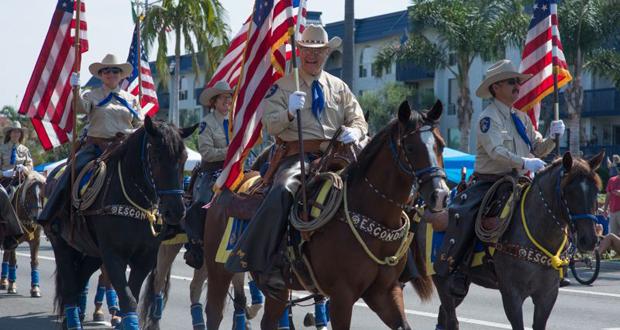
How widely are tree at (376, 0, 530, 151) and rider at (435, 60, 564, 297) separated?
28.9 metres

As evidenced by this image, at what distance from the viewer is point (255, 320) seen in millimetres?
13875

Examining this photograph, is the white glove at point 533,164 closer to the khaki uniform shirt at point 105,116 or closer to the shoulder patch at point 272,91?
the shoulder patch at point 272,91

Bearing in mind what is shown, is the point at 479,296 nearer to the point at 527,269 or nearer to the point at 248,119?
the point at 527,269

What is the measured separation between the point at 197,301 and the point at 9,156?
26.2ft

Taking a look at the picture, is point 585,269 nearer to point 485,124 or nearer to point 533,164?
point 485,124

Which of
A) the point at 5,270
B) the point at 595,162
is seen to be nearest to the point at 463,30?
the point at 5,270

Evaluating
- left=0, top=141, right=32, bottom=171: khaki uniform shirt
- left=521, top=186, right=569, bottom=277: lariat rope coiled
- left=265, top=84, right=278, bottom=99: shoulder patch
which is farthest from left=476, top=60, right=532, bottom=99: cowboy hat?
left=0, top=141, right=32, bottom=171: khaki uniform shirt

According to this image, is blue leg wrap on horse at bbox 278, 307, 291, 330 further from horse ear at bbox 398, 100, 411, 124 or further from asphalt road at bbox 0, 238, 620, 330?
horse ear at bbox 398, 100, 411, 124

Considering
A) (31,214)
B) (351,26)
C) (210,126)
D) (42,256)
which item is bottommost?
(42,256)

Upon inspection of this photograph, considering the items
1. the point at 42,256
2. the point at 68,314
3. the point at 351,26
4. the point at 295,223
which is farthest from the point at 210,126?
the point at 42,256

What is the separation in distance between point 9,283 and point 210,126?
5841 millimetres

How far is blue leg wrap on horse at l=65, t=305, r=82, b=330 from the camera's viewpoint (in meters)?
10.6

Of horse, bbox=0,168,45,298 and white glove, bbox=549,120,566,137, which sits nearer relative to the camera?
white glove, bbox=549,120,566,137

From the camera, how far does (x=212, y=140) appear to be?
1234 cm
